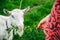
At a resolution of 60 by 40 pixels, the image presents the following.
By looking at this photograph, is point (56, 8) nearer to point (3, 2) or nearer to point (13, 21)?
point (13, 21)

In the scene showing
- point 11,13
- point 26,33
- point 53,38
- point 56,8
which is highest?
point 56,8

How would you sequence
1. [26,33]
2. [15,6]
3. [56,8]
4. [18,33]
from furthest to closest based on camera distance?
[15,6], [26,33], [18,33], [56,8]

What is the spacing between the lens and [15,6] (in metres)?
2.91

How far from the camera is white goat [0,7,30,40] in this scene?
2.26 m

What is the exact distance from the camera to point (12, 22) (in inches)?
93.5

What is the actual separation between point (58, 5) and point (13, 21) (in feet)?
3.27

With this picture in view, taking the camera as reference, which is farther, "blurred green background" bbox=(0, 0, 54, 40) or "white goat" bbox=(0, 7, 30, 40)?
"blurred green background" bbox=(0, 0, 54, 40)

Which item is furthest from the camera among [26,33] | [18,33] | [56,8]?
[26,33]

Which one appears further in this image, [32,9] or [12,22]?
[32,9]

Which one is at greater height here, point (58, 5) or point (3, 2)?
point (58, 5)

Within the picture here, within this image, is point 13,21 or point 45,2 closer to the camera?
point 13,21

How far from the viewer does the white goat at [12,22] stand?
7.43ft

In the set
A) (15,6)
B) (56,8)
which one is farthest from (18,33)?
(56,8)

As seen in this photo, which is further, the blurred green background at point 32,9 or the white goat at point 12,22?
the blurred green background at point 32,9
